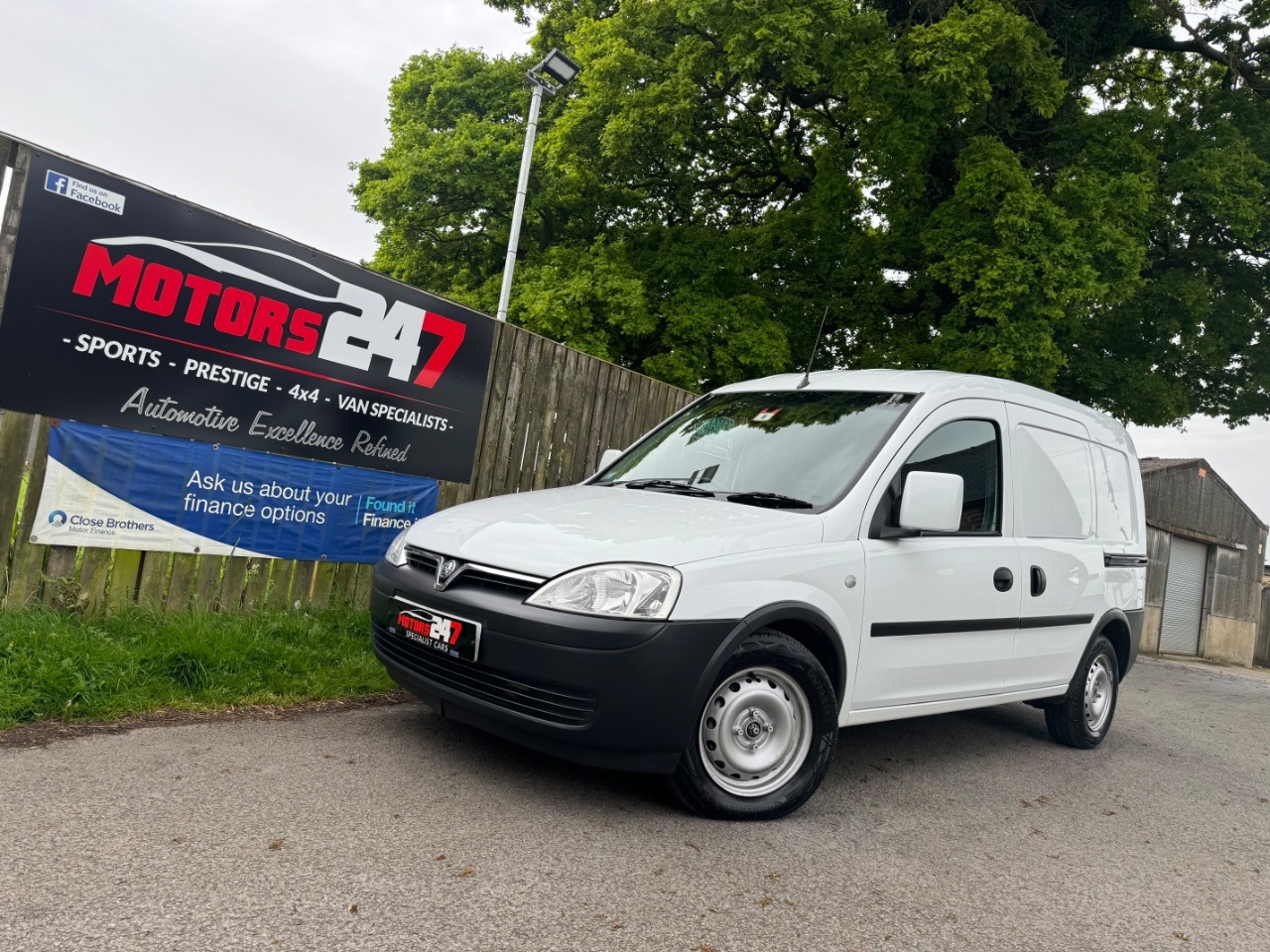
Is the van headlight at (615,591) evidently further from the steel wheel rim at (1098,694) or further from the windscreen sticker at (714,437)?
the steel wheel rim at (1098,694)

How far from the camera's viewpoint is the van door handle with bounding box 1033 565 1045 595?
207 inches

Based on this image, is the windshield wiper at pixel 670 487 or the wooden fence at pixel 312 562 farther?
the wooden fence at pixel 312 562

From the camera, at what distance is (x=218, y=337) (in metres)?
5.48

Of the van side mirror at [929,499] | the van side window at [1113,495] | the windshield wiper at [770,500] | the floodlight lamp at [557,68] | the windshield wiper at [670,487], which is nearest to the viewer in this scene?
the van side mirror at [929,499]

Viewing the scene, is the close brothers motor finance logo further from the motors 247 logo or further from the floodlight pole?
the floodlight pole

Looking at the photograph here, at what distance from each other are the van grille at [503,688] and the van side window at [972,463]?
85.4 inches

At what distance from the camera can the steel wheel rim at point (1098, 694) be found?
6.22 m

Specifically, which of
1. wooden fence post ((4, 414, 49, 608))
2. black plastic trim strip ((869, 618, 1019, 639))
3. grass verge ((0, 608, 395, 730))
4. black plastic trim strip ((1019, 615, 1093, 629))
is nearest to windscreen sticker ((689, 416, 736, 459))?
black plastic trim strip ((869, 618, 1019, 639))

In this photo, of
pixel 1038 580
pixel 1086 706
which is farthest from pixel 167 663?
pixel 1086 706

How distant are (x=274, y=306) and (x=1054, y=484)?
15.8 feet

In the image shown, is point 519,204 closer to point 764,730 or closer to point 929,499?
point 929,499

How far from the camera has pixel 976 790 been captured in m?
4.86

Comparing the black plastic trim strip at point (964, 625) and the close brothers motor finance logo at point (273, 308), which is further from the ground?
the close brothers motor finance logo at point (273, 308)

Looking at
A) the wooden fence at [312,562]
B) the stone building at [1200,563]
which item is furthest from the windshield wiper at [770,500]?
the stone building at [1200,563]
